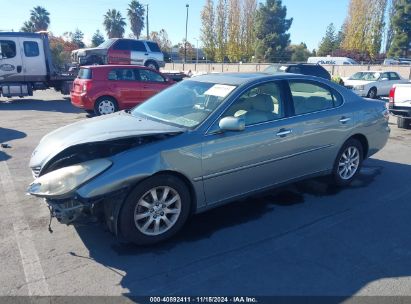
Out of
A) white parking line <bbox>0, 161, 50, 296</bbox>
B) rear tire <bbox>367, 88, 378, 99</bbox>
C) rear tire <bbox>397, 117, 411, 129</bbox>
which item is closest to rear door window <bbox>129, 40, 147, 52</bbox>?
rear tire <bbox>367, 88, 378, 99</bbox>

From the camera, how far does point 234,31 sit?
59.0 m

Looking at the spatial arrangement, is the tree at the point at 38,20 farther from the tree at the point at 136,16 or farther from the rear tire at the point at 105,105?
the rear tire at the point at 105,105

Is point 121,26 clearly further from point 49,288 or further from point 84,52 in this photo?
point 49,288

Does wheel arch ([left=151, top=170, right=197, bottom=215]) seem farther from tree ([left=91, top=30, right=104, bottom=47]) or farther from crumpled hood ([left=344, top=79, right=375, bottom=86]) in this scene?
tree ([left=91, top=30, right=104, bottom=47])

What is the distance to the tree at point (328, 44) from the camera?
6769 cm

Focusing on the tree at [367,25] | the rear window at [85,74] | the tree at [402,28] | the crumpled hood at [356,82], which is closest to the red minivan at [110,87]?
the rear window at [85,74]

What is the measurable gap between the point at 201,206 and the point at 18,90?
14155 millimetres

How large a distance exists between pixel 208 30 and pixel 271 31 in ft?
33.8

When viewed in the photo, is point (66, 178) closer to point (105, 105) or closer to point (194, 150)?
point (194, 150)

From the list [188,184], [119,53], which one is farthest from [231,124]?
[119,53]

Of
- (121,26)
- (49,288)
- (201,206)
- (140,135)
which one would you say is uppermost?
(121,26)

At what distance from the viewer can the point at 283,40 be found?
55.8 meters

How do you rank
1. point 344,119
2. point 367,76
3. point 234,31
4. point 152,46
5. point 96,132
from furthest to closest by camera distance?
point 234,31 → point 152,46 → point 367,76 → point 344,119 → point 96,132

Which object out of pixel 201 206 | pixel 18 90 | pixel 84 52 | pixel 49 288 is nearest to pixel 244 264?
pixel 201 206
